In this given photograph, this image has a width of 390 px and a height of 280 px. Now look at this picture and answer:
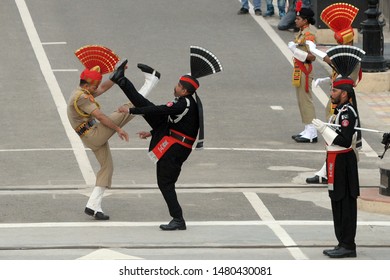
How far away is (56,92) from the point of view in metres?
22.3

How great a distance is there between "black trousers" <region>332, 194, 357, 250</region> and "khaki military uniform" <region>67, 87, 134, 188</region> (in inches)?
116

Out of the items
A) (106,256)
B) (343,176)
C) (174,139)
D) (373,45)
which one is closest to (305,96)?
(373,45)

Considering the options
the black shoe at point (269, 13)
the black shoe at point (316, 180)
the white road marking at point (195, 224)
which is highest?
the white road marking at point (195, 224)

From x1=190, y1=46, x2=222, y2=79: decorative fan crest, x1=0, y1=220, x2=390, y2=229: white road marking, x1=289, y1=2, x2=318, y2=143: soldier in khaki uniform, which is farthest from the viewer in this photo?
x1=289, y1=2, x2=318, y2=143: soldier in khaki uniform

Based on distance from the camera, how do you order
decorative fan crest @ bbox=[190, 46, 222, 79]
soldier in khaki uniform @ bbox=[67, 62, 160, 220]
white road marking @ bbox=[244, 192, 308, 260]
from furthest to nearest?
soldier in khaki uniform @ bbox=[67, 62, 160, 220] < decorative fan crest @ bbox=[190, 46, 222, 79] < white road marking @ bbox=[244, 192, 308, 260]

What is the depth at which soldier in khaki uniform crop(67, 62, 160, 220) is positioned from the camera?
47.5ft

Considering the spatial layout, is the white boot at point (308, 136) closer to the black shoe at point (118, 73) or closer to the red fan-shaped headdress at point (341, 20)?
the red fan-shaped headdress at point (341, 20)

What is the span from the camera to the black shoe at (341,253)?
12844mm

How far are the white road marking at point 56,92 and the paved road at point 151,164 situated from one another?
0.04 meters

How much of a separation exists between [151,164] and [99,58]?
129 inches

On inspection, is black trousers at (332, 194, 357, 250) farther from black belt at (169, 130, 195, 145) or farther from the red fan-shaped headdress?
the red fan-shaped headdress

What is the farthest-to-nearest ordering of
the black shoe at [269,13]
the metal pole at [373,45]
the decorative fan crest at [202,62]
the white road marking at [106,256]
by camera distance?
the black shoe at [269,13]
the metal pole at [373,45]
the decorative fan crest at [202,62]
the white road marking at [106,256]

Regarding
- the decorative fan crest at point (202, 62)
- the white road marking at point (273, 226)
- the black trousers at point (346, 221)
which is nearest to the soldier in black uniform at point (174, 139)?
the decorative fan crest at point (202, 62)

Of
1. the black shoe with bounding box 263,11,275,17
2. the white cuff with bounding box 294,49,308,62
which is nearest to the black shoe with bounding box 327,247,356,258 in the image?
the white cuff with bounding box 294,49,308,62
